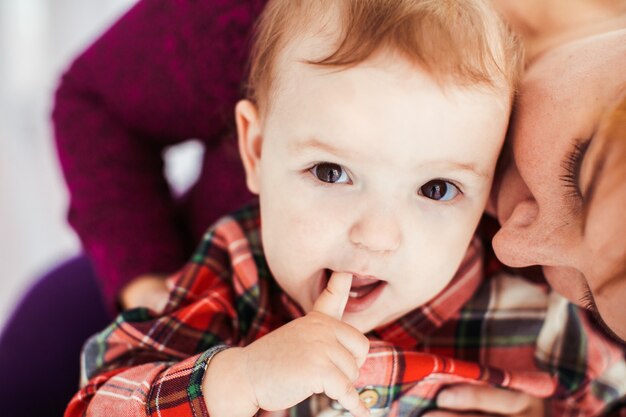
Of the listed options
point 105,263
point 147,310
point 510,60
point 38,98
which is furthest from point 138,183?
point 38,98

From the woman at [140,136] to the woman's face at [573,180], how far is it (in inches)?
18.5

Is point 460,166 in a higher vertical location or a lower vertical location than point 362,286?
higher

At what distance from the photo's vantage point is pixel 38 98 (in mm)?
2287

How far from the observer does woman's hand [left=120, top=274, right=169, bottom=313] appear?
1027 millimetres

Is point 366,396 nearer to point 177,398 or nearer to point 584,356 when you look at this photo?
point 177,398

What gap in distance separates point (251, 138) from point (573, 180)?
1.39ft

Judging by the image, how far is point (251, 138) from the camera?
2.92 feet

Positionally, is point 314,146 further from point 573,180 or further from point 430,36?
point 573,180

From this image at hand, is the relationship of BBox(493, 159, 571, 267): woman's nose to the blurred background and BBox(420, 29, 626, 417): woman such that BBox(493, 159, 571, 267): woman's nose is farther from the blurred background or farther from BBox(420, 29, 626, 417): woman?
the blurred background

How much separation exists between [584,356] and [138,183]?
31.2 inches

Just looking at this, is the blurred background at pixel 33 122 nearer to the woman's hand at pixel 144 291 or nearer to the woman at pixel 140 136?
the woman at pixel 140 136

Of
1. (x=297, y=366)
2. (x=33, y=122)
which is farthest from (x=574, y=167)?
(x=33, y=122)

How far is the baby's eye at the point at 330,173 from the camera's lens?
767 millimetres

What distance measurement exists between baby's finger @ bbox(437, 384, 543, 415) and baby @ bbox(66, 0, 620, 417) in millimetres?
70
